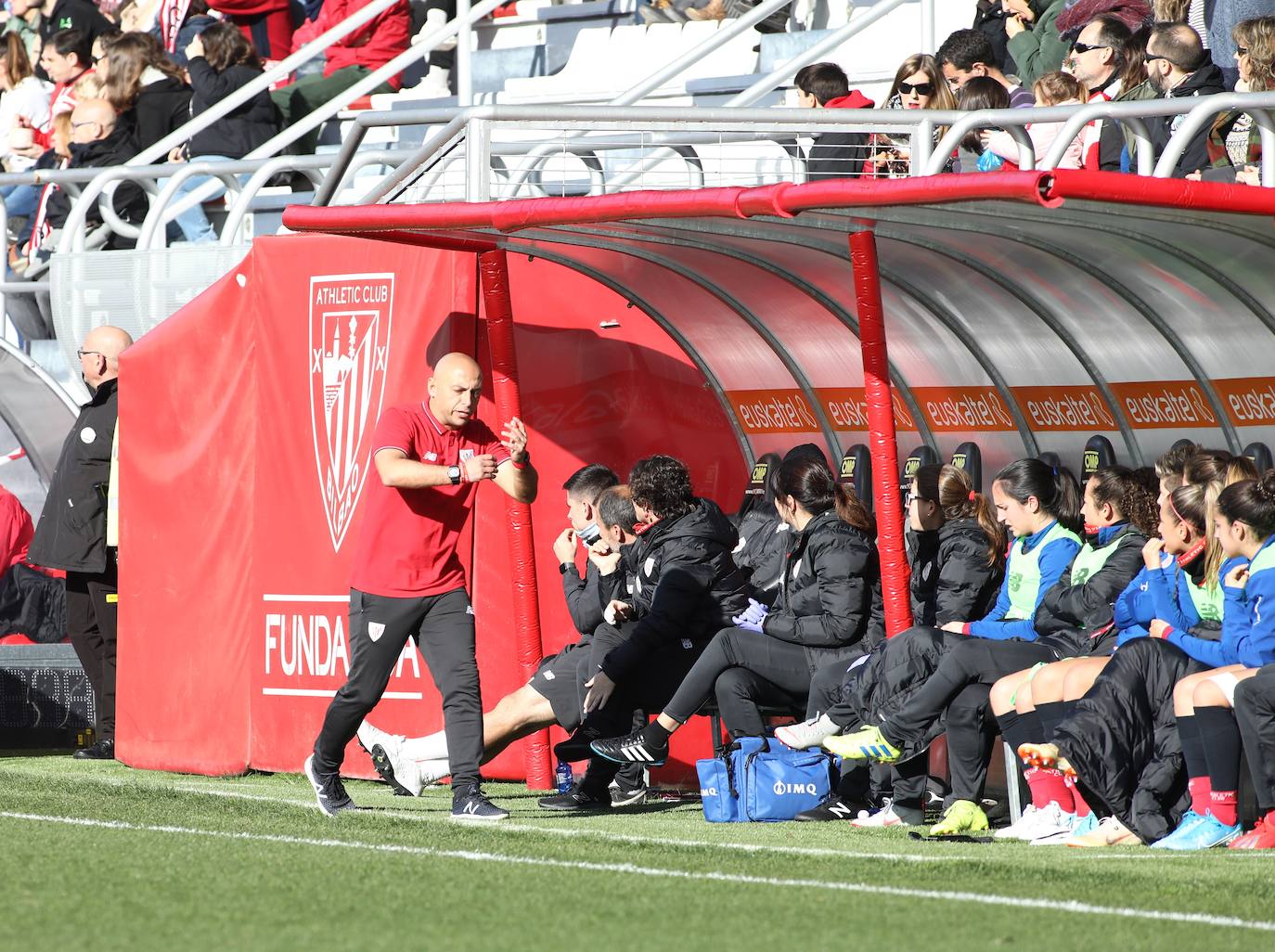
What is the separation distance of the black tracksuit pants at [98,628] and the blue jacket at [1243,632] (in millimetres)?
5827

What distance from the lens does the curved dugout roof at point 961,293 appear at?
7.36m

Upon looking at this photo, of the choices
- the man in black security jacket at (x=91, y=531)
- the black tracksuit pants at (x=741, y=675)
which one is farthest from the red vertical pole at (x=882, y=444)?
the man in black security jacket at (x=91, y=531)

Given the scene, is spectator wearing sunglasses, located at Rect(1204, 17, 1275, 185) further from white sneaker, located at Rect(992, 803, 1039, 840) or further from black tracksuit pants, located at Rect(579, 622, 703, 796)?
black tracksuit pants, located at Rect(579, 622, 703, 796)

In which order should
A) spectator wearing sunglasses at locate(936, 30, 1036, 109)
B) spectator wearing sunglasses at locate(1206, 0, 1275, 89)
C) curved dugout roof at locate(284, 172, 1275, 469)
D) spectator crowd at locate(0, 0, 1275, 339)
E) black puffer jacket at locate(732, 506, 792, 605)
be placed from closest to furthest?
curved dugout roof at locate(284, 172, 1275, 469), spectator crowd at locate(0, 0, 1275, 339), black puffer jacket at locate(732, 506, 792, 605), spectator wearing sunglasses at locate(1206, 0, 1275, 89), spectator wearing sunglasses at locate(936, 30, 1036, 109)

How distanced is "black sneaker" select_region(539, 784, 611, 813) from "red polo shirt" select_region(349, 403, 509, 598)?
43.2 inches

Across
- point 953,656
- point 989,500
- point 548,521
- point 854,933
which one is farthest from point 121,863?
point 989,500

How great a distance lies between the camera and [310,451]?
377 inches

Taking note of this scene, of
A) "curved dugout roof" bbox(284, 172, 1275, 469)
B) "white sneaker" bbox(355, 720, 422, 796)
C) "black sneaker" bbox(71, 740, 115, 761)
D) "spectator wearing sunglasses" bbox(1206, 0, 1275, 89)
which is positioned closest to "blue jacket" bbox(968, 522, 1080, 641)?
"curved dugout roof" bbox(284, 172, 1275, 469)

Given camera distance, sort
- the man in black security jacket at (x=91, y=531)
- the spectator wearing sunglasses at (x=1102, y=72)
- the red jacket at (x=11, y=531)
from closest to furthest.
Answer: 1. the spectator wearing sunglasses at (x=1102, y=72)
2. the man in black security jacket at (x=91, y=531)
3. the red jacket at (x=11, y=531)

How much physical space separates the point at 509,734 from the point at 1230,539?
125 inches

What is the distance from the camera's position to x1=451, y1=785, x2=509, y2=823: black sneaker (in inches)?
296

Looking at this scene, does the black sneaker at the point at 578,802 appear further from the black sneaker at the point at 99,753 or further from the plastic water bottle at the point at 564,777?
the black sneaker at the point at 99,753

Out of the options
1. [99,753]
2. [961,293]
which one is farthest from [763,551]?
[99,753]

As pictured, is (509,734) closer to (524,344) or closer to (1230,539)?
(524,344)
